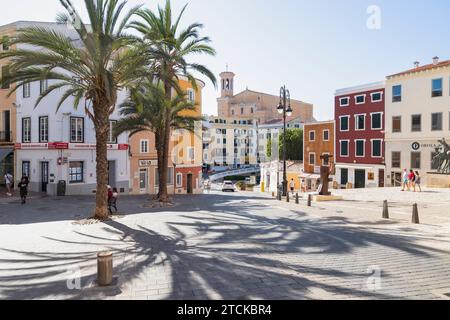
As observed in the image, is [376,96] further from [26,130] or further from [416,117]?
[26,130]

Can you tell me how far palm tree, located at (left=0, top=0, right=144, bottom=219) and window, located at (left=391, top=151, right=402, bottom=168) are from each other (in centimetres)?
3227

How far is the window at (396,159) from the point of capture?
38.3m

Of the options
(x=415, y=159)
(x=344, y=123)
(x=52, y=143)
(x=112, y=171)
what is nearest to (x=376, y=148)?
(x=415, y=159)

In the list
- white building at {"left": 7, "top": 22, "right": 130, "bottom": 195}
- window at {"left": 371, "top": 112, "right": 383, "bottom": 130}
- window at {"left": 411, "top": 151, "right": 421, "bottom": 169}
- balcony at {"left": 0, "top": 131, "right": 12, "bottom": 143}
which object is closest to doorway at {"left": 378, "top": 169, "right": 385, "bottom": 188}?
window at {"left": 411, "top": 151, "right": 421, "bottom": 169}

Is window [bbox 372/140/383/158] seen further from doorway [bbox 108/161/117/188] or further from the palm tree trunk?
the palm tree trunk

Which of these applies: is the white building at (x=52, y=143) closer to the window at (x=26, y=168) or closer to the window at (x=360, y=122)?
the window at (x=26, y=168)

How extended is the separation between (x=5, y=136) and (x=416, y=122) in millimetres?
38106

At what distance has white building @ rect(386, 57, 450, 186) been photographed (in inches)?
1356

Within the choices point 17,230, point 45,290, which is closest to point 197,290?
point 45,290

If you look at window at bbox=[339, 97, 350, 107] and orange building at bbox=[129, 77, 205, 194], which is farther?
window at bbox=[339, 97, 350, 107]

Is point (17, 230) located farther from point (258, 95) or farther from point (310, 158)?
point (258, 95)

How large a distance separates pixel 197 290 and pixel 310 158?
1891 inches

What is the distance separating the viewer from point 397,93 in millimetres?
38500

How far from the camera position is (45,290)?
21.5 feet
